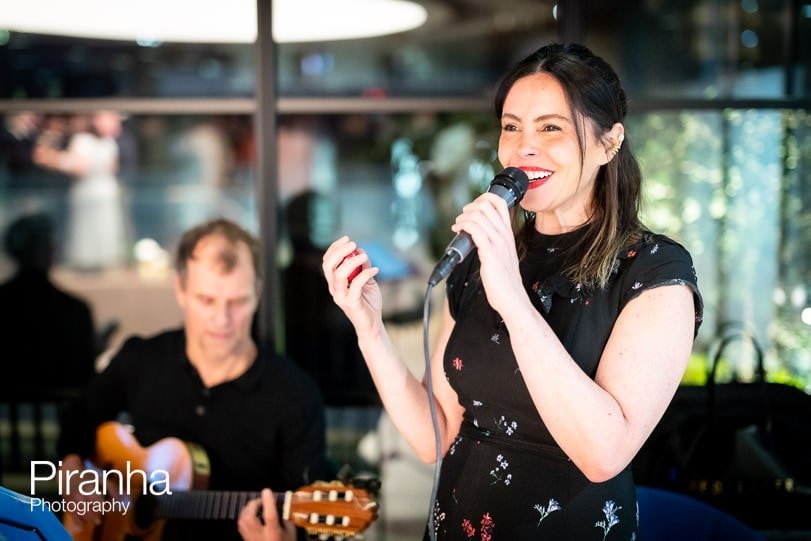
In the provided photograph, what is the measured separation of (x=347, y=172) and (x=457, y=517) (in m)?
2.83

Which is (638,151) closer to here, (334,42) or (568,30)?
(568,30)

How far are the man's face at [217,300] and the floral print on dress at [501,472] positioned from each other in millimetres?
1202

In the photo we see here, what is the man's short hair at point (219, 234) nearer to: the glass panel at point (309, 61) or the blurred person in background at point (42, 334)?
the glass panel at point (309, 61)

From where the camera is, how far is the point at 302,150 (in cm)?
397

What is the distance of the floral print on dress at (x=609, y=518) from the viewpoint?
146 cm

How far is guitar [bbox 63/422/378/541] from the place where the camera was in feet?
6.62

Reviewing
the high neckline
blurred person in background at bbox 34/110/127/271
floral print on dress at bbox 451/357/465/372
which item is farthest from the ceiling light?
floral print on dress at bbox 451/357/465/372

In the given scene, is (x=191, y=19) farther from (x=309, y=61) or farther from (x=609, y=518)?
(x=609, y=518)

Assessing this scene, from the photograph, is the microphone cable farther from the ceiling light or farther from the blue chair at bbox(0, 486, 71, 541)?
the ceiling light

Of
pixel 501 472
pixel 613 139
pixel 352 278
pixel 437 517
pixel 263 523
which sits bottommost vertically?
pixel 263 523

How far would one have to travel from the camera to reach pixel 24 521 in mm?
1174

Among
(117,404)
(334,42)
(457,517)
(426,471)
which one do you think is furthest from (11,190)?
(457,517)

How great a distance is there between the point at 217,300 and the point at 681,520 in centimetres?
136

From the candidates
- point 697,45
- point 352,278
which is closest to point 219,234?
point 352,278
